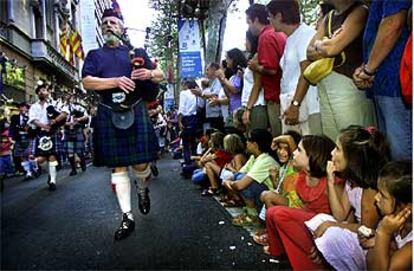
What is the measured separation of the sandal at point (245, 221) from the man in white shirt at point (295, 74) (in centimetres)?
69

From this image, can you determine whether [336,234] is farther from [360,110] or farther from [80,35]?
[80,35]

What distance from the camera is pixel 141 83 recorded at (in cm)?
357


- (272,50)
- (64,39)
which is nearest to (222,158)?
(272,50)

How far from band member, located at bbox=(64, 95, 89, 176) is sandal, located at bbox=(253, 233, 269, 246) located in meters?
3.60

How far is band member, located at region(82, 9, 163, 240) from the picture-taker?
3504mm

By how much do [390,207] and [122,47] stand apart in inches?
93.8

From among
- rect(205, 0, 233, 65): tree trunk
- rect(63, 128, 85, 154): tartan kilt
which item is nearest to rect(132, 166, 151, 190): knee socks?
rect(63, 128, 85, 154): tartan kilt

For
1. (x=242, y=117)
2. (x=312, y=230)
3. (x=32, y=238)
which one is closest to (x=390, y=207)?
(x=312, y=230)

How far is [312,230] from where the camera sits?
2.35m

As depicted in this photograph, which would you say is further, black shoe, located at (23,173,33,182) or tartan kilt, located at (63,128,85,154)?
tartan kilt, located at (63,128,85,154)

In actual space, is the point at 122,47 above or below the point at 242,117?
above

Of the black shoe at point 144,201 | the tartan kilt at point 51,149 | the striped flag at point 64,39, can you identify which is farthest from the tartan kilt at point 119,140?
the striped flag at point 64,39

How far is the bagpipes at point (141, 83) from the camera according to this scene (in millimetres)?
3562

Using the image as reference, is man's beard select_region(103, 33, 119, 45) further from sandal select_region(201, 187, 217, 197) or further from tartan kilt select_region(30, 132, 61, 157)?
tartan kilt select_region(30, 132, 61, 157)
